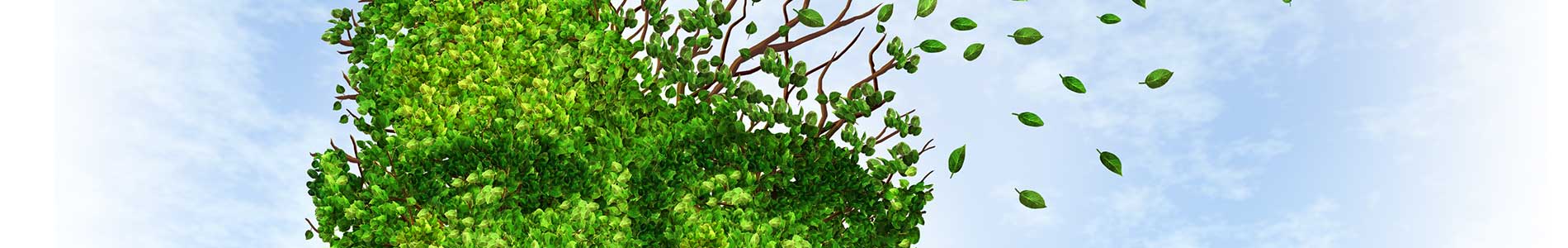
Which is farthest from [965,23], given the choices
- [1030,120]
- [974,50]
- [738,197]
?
[738,197]

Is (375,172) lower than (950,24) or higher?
lower

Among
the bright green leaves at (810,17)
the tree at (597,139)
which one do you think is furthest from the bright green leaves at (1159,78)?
the bright green leaves at (810,17)

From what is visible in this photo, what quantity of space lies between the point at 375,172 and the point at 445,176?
30cm

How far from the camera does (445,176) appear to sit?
5941 millimetres

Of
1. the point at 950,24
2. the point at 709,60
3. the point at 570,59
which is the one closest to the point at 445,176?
the point at 570,59

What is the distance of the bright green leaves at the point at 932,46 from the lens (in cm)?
639

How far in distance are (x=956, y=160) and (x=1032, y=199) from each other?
392mm

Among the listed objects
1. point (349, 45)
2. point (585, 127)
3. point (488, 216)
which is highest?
point (349, 45)

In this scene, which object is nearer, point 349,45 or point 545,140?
point 545,140

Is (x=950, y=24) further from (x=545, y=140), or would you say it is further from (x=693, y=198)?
(x=545, y=140)

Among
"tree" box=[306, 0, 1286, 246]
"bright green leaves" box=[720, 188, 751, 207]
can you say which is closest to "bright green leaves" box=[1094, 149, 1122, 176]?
"tree" box=[306, 0, 1286, 246]

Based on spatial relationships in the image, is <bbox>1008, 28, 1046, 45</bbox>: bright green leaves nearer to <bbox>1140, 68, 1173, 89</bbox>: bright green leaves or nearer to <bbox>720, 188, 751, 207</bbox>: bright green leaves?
<bbox>1140, 68, 1173, 89</bbox>: bright green leaves

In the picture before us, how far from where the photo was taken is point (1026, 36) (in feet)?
21.0

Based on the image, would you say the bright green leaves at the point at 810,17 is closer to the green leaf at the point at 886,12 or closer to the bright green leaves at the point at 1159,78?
the green leaf at the point at 886,12
